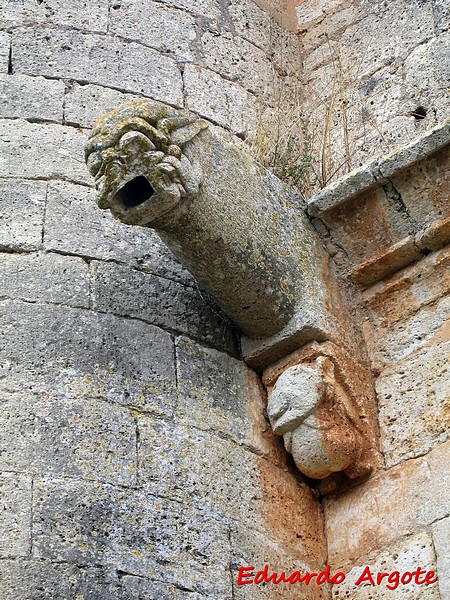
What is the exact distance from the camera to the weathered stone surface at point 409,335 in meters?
3.93

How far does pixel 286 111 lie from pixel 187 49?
467 mm

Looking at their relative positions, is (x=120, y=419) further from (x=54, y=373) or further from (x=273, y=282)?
(x=273, y=282)

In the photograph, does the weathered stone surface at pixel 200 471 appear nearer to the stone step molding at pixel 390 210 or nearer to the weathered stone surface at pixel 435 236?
the stone step molding at pixel 390 210

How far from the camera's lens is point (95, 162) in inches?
136

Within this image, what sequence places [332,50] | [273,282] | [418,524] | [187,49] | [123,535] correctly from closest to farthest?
[123,535], [418,524], [273,282], [187,49], [332,50]

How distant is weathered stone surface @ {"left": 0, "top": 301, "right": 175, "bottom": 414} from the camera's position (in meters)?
3.58

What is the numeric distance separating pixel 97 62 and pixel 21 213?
2.92 ft

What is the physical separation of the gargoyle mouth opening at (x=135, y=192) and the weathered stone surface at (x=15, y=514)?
2.68 feet

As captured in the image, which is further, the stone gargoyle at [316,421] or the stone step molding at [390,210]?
the stone step molding at [390,210]

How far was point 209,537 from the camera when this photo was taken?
3.52 m

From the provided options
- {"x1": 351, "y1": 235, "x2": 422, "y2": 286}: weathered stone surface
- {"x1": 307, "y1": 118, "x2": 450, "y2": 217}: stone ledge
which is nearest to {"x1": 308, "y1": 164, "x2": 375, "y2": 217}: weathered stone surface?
{"x1": 307, "y1": 118, "x2": 450, "y2": 217}: stone ledge

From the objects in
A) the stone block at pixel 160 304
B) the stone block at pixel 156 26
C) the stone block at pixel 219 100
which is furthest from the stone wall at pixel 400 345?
the stone block at pixel 156 26

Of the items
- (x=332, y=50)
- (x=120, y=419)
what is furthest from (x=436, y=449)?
(x=332, y=50)

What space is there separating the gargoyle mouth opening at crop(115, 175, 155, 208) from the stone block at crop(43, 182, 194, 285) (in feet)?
1.61
